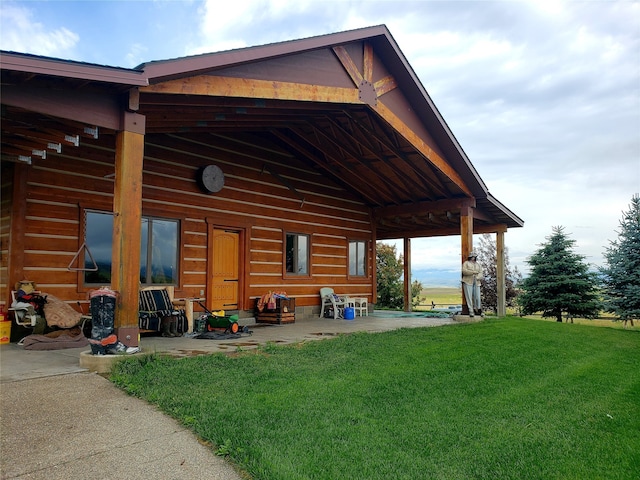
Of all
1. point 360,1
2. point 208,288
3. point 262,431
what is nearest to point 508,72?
point 360,1

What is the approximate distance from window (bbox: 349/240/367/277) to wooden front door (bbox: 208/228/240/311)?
14.3 ft

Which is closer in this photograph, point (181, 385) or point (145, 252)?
point (181, 385)

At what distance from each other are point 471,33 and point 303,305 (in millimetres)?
7853

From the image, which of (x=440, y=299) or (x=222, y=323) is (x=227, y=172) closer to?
(x=222, y=323)

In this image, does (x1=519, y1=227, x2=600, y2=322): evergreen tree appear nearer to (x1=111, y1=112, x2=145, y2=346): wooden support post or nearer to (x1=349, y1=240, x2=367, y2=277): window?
(x1=349, y1=240, x2=367, y2=277): window

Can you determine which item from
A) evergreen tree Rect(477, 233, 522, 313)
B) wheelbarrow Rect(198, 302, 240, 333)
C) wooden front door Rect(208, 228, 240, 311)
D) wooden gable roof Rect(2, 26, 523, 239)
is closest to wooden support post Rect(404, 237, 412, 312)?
wooden gable roof Rect(2, 26, 523, 239)

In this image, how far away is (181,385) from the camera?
Result: 4324 millimetres

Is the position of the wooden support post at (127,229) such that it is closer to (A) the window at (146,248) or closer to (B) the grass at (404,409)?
(B) the grass at (404,409)

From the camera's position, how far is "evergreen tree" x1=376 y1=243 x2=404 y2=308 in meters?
21.3

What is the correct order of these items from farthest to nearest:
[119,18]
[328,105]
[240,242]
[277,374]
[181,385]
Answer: [119,18]
[240,242]
[328,105]
[277,374]
[181,385]

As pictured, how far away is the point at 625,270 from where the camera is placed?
1342cm

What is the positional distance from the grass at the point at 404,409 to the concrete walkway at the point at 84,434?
17 centimetres

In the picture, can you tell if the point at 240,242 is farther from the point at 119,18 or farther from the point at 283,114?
the point at 119,18

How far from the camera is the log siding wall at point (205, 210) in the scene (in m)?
7.52
